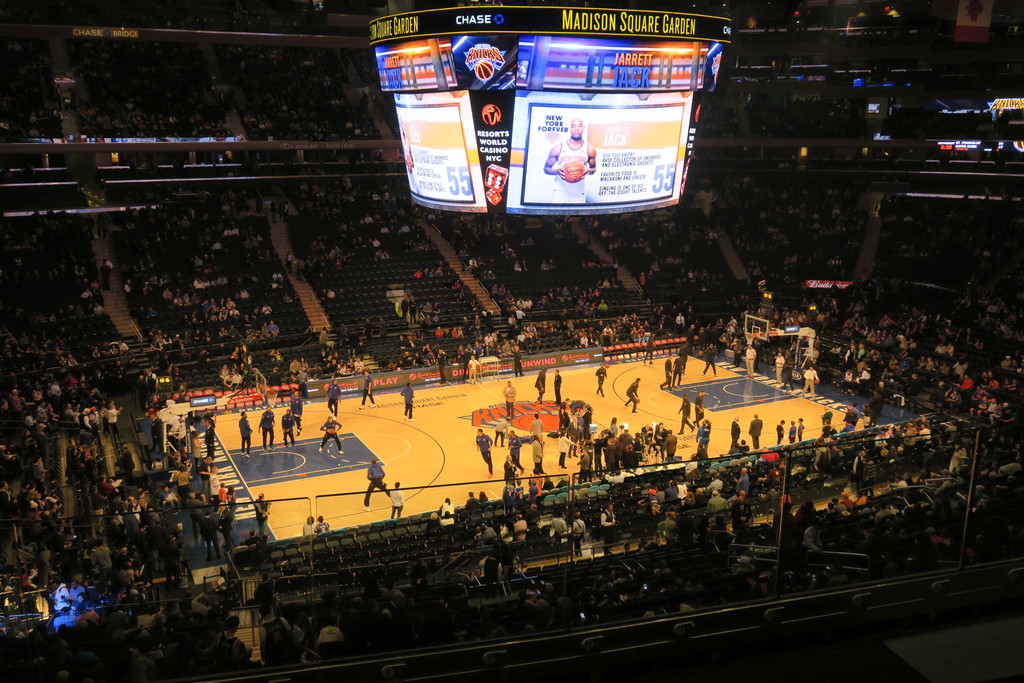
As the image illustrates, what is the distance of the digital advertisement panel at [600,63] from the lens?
21.8 meters

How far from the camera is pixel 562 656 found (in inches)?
338

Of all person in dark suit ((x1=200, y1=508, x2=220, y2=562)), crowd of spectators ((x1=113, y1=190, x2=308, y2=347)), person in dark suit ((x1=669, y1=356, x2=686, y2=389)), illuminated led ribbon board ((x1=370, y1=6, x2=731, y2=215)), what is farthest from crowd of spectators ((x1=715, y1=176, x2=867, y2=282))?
person in dark suit ((x1=200, y1=508, x2=220, y2=562))

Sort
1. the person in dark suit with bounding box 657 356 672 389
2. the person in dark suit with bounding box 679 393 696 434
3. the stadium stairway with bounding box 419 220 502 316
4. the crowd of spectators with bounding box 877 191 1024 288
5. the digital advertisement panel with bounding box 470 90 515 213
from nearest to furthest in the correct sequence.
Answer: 1. the digital advertisement panel with bounding box 470 90 515 213
2. the person in dark suit with bounding box 679 393 696 434
3. the person in dark suit with bounding box 657 356 672 389
4. the stadium stairway with bounding box 419 220 502 316
5. the crowd of spectators with bounding box 877 191 1024 288

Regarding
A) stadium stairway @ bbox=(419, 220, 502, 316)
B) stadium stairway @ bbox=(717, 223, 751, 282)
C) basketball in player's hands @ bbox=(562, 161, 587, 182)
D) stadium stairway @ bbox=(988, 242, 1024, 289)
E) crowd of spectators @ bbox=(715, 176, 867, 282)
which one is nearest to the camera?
basketball in player's hands @ bbox=(562, 161, 587, 182)

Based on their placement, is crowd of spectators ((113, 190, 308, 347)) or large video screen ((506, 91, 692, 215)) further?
crowd of spectators ((113, 190, 308, 347))

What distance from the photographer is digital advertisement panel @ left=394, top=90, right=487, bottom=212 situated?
76.7 feet

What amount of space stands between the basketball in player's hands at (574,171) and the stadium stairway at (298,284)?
1357cm

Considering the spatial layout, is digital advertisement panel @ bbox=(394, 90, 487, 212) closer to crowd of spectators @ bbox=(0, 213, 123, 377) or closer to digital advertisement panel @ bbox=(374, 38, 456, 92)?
digital advertisement panel @ bbox=(374, 38, 456, 92)

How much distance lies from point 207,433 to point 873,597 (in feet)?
61.0

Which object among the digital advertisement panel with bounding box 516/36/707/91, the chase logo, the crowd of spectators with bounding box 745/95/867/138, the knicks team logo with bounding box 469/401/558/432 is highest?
the chase logo

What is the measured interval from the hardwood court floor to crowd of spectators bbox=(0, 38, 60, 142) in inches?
558

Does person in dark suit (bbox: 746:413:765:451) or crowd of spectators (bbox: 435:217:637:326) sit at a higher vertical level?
crowd of spectators (bbox: 435:217:637:326)

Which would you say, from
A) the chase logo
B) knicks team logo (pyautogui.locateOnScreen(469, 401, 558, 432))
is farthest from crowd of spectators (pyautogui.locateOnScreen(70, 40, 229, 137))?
the chase logo

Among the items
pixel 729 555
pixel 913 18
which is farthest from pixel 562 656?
pixel 913 18
